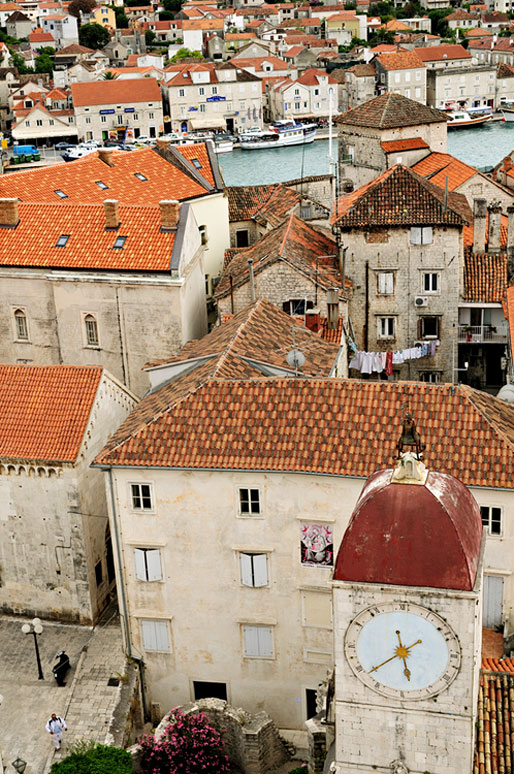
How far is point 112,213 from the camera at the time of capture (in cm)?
4641

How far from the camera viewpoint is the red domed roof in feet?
60.2

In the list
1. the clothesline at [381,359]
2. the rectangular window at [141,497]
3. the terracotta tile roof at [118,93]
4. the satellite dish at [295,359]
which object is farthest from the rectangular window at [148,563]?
the terracotta tile roof at [118,93]

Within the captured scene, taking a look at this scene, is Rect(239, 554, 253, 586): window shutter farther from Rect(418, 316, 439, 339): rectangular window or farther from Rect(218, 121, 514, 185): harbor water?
Rect(218, 121, 514, 185): harbor water

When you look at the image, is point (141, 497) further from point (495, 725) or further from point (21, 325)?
point (21, 325)

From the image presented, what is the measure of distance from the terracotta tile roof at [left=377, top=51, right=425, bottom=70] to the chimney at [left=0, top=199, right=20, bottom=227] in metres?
105

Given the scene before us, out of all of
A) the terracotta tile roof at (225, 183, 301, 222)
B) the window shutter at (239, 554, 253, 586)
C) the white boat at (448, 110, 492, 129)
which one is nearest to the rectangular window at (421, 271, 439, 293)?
the terracotta tile roof at (225, 183, 301, 222)

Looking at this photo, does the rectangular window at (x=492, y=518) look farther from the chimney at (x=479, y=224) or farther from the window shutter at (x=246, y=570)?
the chimney at (x=479, y=224)

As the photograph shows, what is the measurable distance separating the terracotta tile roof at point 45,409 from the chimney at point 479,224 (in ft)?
82.4

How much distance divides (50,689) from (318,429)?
11550 millimetres

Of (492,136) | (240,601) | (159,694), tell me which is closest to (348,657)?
(240,601)

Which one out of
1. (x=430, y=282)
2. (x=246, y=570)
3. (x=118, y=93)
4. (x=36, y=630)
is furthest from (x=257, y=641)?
(x=118, y=93)

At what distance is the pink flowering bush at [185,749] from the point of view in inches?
1086

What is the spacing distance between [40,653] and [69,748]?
19.2ft

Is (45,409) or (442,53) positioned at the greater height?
(45,409)
